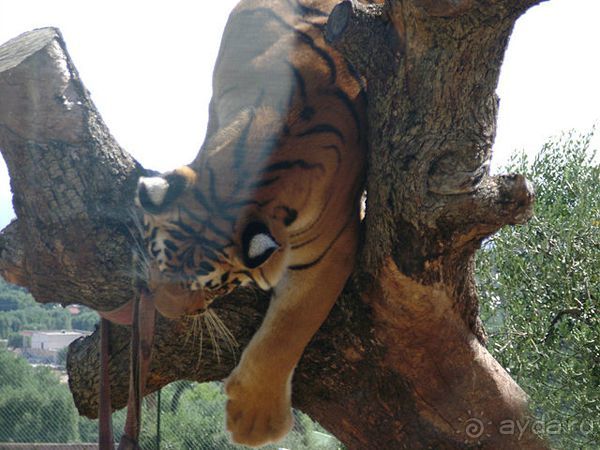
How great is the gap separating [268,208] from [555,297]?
4.86ft

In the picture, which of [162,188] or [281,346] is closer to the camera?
[162,188]

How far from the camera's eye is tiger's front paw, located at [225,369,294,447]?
2270 millimetres

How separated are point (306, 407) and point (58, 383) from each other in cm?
907

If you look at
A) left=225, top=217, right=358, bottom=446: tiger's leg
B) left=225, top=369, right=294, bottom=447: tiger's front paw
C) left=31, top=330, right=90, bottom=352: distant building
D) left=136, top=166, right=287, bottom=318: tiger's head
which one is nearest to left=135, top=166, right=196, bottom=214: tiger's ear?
left=136, top=166, right=287, bottom=318: tiger's head

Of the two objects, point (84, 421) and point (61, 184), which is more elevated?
point (61, 184)

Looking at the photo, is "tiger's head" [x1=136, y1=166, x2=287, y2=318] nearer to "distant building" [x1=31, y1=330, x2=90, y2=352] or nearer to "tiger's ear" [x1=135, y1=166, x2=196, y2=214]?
"tiger's ear" [x1=135, y1=166, x2=196, y2=214]

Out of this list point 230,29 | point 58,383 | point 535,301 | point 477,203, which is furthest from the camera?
point 58,383

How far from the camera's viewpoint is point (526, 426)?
2297 millimetres

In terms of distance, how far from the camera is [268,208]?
7.21 ft

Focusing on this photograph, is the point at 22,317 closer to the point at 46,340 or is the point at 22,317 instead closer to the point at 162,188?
the point at 46,340

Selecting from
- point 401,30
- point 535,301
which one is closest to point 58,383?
point 535,301

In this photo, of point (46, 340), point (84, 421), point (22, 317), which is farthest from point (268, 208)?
point (22, 317)

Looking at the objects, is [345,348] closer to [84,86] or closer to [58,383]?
[84,86]

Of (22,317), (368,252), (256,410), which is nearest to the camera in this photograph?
(368,252)
